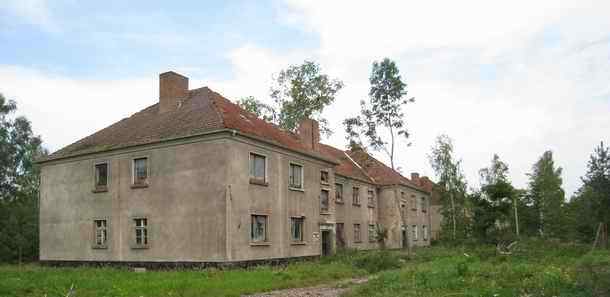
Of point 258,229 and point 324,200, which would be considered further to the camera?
point 324,200

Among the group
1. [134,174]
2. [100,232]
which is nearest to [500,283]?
[134,174]

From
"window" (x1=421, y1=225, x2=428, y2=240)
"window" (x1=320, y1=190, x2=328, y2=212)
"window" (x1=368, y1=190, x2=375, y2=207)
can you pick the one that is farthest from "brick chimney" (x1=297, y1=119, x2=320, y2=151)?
"window" (x1=421, y1=225, x2=428, y2=240)

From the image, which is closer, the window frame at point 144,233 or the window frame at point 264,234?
the window frame at point 264,234

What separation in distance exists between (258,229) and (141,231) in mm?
5571

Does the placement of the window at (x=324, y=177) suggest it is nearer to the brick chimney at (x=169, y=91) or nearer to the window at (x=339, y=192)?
the window at (x=339, y=192)

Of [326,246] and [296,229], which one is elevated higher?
[296,229]

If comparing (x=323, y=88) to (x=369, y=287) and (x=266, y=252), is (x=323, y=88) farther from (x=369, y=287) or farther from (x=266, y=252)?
(x=369, y=287)

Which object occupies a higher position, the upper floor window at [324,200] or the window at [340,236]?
the upper floor window at [324,200]

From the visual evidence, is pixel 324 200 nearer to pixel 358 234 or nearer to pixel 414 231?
pixel 358 234

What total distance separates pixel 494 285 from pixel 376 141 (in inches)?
969

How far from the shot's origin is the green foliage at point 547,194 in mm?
57809

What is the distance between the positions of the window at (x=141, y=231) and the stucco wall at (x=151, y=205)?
0.29 m

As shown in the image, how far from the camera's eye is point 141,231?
25.9 m

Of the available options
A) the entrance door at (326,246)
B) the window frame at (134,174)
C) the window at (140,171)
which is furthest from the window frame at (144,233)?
the entrance door at (326,246)
